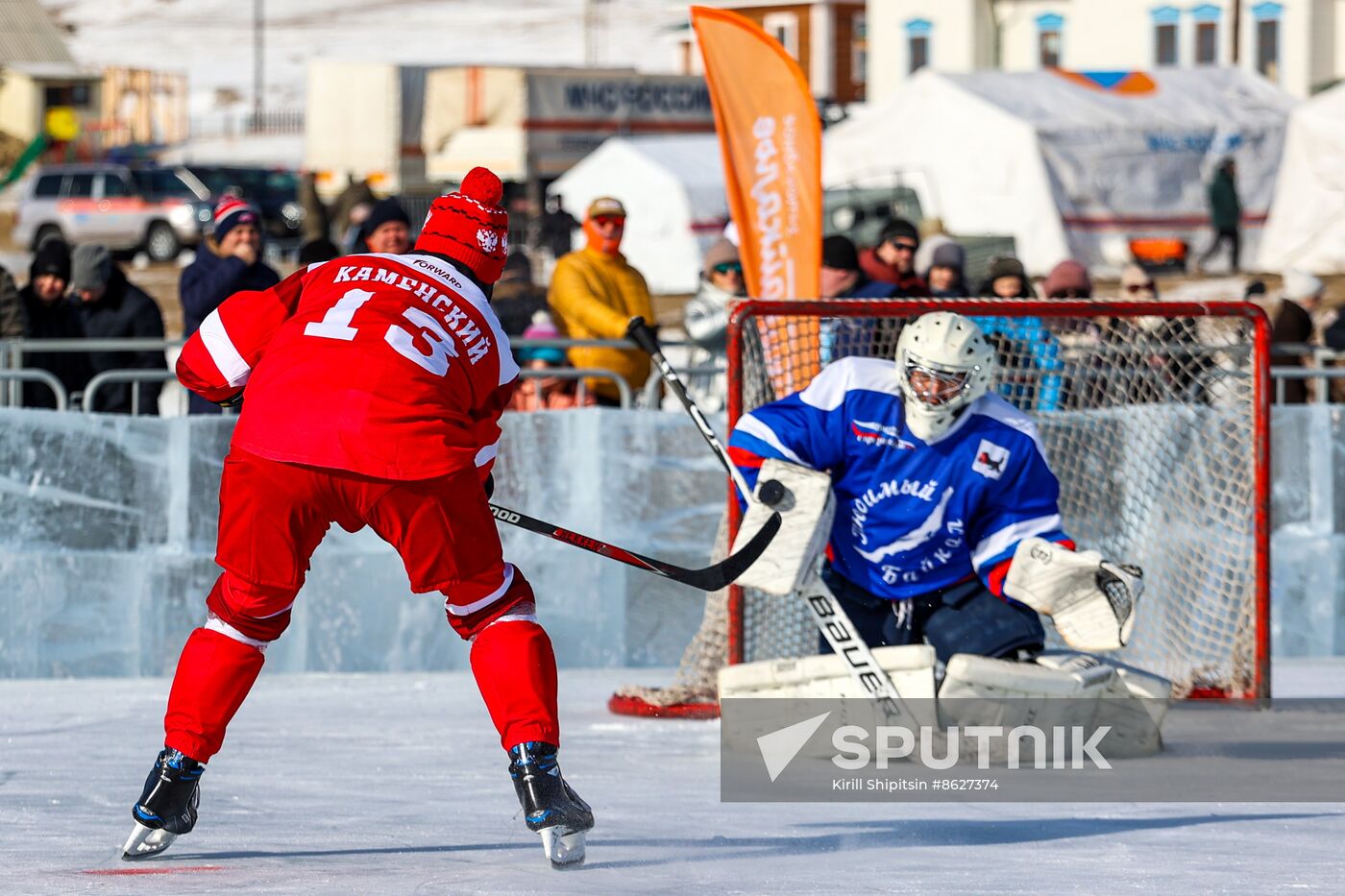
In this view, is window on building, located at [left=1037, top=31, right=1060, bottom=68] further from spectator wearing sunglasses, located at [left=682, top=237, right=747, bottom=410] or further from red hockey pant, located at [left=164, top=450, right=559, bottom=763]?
red hockey pant, located at [left=164, top=450, right=559, bottom=763]

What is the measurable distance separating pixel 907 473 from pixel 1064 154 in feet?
59.6

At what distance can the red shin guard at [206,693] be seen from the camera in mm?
4254

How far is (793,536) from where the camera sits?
581cm

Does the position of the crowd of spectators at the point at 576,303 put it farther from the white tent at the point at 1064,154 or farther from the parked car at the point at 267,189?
the parked car at the point at 267,189

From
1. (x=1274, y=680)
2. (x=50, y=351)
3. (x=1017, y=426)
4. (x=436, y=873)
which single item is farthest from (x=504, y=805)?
(x=50, y=351)

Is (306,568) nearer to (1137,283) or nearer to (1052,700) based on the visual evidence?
(1052,700)

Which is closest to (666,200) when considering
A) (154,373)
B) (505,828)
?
(154,373)

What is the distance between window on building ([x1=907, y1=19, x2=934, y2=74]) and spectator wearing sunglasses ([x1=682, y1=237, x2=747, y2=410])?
29497mm

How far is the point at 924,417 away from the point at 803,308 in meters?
0.83

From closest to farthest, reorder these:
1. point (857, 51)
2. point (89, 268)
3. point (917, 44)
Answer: point (89, 268) → point (917, 44) → point (857, 51)

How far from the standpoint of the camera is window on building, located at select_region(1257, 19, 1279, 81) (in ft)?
112

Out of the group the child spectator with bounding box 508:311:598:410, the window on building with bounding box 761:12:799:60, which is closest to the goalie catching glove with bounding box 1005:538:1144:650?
the child spectator with bounding box 508:311:598:410

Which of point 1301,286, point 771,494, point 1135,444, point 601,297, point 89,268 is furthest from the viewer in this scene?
point 1301,286

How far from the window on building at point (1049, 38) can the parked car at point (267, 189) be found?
12.9 m
